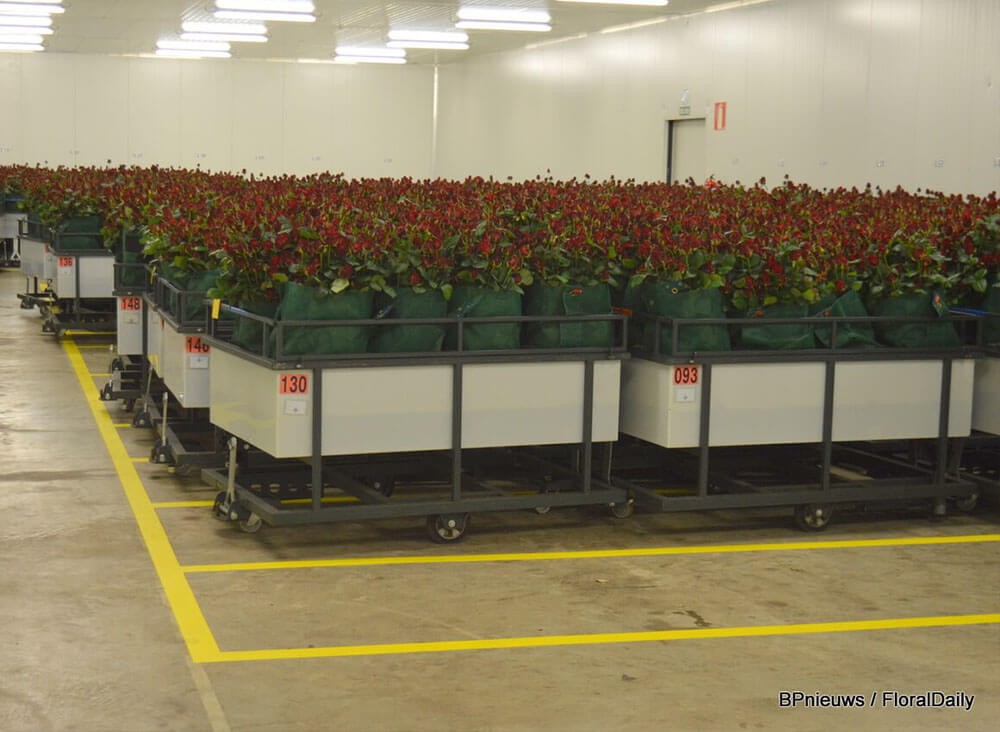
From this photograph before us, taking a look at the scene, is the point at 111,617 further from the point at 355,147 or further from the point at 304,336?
the point at 355,147

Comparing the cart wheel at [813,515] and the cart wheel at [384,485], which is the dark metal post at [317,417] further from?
the cart wheel at [813,515]

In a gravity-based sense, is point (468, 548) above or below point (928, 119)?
below

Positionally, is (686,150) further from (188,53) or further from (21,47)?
(21,47)

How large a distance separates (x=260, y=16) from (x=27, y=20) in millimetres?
5002

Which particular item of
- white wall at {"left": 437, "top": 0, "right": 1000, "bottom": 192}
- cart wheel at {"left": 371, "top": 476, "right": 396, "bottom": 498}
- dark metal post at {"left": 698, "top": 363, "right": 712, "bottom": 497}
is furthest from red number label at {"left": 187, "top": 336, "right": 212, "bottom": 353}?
white wall at {"left": 437, "top": 0, "right": 1000, "bottom": 192}

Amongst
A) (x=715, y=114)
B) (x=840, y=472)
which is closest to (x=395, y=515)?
(x=840, y=472)

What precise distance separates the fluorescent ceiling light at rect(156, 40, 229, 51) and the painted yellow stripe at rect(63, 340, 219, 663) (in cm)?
1775

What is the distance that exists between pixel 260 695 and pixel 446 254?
9.14 feet

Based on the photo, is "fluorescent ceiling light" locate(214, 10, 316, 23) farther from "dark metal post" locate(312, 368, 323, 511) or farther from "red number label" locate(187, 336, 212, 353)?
"dark metal post" locate(312, 368, 323, 511)

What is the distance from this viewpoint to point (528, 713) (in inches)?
176

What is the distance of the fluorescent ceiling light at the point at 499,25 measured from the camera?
22.3 metres

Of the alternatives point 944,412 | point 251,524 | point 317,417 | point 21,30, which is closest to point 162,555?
point 251,524

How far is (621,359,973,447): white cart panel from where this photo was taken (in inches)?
266

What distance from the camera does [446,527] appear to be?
6.66 m
